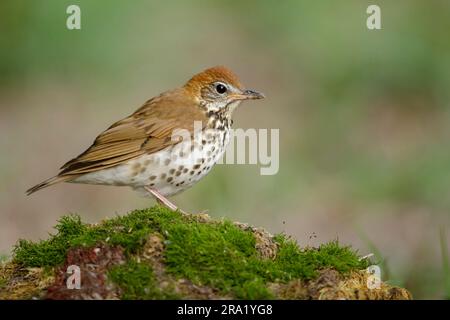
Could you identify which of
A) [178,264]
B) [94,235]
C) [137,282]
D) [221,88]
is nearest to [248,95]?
[221,88]

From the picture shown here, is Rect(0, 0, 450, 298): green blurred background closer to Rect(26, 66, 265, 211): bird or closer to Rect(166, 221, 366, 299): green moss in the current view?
Rect(26, 66, 265, 211): bird

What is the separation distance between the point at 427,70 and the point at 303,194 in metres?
2.66

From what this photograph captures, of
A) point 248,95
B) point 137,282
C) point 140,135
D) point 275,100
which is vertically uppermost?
point 275,100

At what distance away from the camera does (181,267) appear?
4.75 meters

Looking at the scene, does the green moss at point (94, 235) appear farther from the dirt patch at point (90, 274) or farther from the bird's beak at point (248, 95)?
the bird's beak at point (248, 95)

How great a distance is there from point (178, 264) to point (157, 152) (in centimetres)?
196

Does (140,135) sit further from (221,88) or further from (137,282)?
(137,282)

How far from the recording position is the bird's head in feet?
23.6

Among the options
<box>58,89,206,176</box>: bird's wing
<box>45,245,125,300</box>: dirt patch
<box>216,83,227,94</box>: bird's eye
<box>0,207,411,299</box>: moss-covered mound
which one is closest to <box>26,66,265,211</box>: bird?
<box>58,89,206,176</box>: bird's wing

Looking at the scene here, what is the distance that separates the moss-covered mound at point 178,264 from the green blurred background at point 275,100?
154 inches

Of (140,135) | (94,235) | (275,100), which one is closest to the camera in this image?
(94,235)

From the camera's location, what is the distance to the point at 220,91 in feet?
23.7

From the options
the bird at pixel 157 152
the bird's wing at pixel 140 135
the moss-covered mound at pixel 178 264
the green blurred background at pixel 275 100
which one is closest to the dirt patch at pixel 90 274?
the moss-covered mound at pixel 178 264

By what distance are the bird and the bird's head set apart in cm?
8
